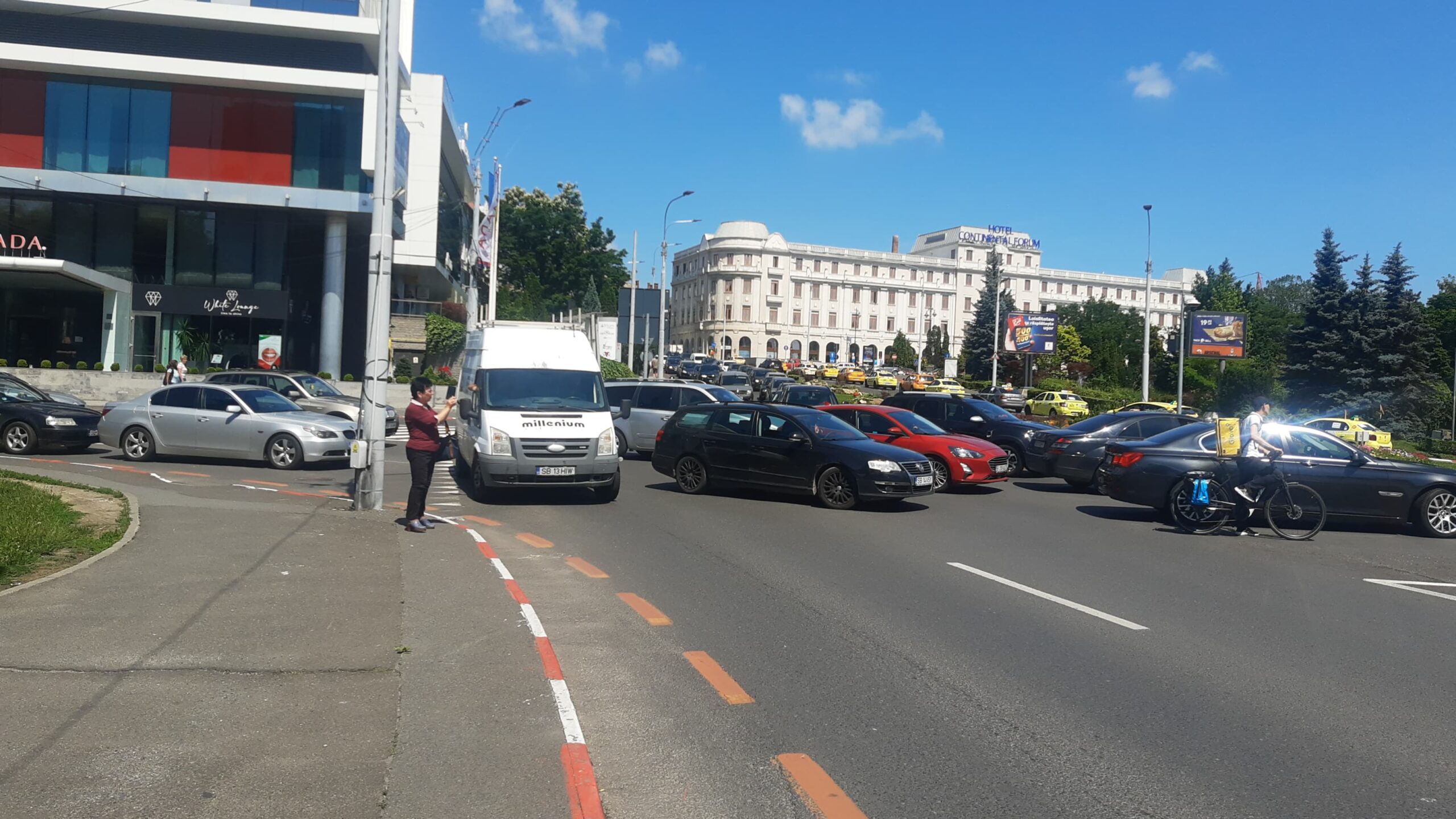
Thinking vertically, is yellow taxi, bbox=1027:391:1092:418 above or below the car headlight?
above

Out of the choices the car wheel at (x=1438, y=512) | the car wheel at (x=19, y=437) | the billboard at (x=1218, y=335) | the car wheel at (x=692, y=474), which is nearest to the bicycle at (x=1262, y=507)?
the car wheel at (x=1438, y=512)

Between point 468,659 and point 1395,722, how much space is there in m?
5.34

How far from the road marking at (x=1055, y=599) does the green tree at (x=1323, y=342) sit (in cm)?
4703

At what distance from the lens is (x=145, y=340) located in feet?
130

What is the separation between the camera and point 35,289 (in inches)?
1586

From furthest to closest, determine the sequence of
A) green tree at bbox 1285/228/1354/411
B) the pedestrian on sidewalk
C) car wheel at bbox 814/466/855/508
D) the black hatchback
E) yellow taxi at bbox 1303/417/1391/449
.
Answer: green tree at bbox 1285/228/1354/411 < yellow taxi at bbox 1303/417/1391/449 < car wheel at bbox 814/466/855/508 < the black hatchback < the pedestrian on sidewalk

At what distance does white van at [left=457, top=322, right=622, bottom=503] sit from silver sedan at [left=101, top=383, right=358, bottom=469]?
120 inches

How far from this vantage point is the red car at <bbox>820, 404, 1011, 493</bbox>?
18.1m

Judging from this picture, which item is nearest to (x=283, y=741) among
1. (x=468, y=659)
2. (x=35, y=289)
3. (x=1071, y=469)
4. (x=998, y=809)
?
(x=468, y=659)

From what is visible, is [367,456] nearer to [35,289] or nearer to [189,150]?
[189,150]

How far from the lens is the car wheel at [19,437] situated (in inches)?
760

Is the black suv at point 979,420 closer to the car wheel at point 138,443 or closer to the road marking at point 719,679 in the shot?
the road marking at point 719,679

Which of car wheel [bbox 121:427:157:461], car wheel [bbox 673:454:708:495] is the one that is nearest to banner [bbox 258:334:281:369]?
car wheel [bbox 121:427:157:461]

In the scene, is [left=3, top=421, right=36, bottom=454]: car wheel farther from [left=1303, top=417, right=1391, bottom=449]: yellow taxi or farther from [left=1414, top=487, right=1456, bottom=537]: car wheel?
[left=1303, top=417, right=1391, bottom=449]: yellow taxi
